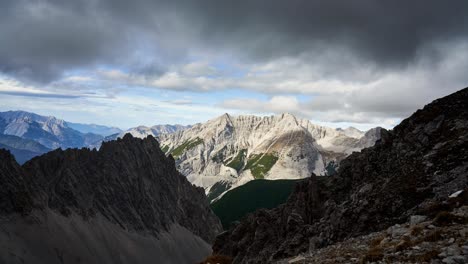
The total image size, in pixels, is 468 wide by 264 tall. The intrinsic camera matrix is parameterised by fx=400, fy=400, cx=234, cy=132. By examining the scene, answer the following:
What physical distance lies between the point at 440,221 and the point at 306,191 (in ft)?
217

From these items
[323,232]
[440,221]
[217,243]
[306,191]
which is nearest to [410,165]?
[323,232]

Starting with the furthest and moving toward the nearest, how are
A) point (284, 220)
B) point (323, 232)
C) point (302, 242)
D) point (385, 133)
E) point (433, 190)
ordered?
point (284, 220), point (385, 133), point (302, 242), point (323, 232), point (433, 190)

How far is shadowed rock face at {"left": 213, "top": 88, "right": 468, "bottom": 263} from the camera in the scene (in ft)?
138

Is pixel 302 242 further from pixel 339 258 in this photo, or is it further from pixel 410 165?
pixel 339 258

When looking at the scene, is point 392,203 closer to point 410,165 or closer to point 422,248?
point 410,165

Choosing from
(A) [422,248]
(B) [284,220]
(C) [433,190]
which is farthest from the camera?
(B) [284,220]

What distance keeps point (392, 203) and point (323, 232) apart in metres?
11.1

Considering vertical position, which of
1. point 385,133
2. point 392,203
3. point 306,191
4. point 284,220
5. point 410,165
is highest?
point 385,133

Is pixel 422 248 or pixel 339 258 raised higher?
pixel 422 248

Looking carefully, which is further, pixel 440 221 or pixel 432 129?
pixel 432 129

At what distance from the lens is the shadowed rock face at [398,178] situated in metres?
42.2

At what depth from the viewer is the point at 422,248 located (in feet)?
78.1

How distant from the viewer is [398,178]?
4844 centimetres

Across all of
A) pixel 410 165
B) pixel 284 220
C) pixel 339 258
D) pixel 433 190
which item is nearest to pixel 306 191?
pixel 284 220
